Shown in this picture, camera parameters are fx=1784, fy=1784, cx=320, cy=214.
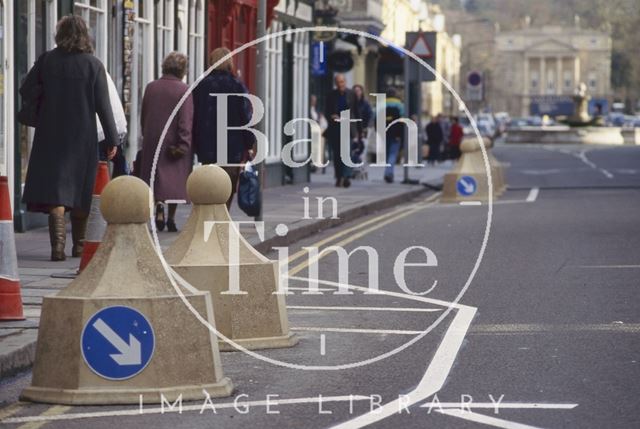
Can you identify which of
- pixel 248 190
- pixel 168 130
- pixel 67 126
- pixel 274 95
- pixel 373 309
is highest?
pixel 274 95

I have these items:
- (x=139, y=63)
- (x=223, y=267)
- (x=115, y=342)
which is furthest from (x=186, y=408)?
(x=139, y=63)

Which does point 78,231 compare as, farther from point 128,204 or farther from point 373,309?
point 128,204

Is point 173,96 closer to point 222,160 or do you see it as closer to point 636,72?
point 222,160

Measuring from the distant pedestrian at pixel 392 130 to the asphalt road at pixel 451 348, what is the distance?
1303 cm

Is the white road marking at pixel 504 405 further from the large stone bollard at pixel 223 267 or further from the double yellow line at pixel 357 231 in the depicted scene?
the double yellow line at pixel 357 231

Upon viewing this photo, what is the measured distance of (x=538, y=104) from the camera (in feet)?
646

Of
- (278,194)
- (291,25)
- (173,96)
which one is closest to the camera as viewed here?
(173,96)

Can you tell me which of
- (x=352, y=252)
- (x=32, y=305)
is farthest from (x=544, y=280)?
(x=32, y=305)

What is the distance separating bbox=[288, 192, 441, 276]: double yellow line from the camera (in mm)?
16500

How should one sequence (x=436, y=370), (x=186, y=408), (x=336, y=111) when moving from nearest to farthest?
(x=186, y=408) < (x=436, y=370) < (x=336, y=111)

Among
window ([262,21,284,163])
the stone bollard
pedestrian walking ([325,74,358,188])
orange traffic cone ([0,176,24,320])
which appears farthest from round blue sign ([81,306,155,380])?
window ([262,21,284,163])

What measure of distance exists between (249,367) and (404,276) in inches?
223

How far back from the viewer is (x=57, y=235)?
46.8ft

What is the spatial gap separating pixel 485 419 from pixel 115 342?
1.73 m
